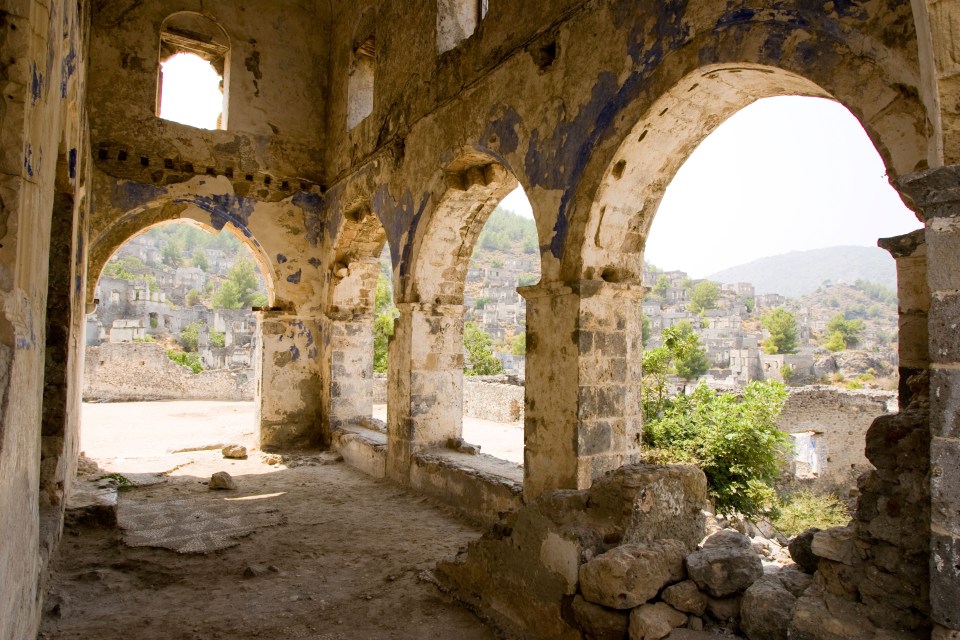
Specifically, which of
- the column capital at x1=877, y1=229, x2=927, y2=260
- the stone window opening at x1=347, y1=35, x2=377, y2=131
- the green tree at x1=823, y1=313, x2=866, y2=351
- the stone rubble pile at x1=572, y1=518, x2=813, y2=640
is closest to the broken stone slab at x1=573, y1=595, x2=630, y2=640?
the stone rubble pile at x1=572, y1=518, x2=813, y2=640

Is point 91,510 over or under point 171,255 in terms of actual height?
under

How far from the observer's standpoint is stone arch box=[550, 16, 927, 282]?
9.43 ft

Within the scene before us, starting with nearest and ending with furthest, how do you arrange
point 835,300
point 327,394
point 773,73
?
point 773,73 → point 327,394 → point 835,300

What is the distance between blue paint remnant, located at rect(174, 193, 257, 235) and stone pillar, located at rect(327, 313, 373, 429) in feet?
6.00

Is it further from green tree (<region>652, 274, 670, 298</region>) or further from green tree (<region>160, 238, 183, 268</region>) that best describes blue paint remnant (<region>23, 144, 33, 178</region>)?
green tree (<region>652, 274, 670, 298</region>)

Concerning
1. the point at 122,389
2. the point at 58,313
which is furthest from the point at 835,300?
the point at 58,313

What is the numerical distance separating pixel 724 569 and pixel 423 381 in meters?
4.51

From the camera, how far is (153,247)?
234 ft

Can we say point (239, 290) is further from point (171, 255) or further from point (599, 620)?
point (599, 620)

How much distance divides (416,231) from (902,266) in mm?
4850

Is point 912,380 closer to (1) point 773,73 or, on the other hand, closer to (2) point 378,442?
(1) point 773,73

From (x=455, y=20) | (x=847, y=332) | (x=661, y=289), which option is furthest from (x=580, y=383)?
(x=661, y=289)

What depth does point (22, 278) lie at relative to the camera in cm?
234

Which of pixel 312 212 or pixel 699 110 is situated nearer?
pixel 699 110
